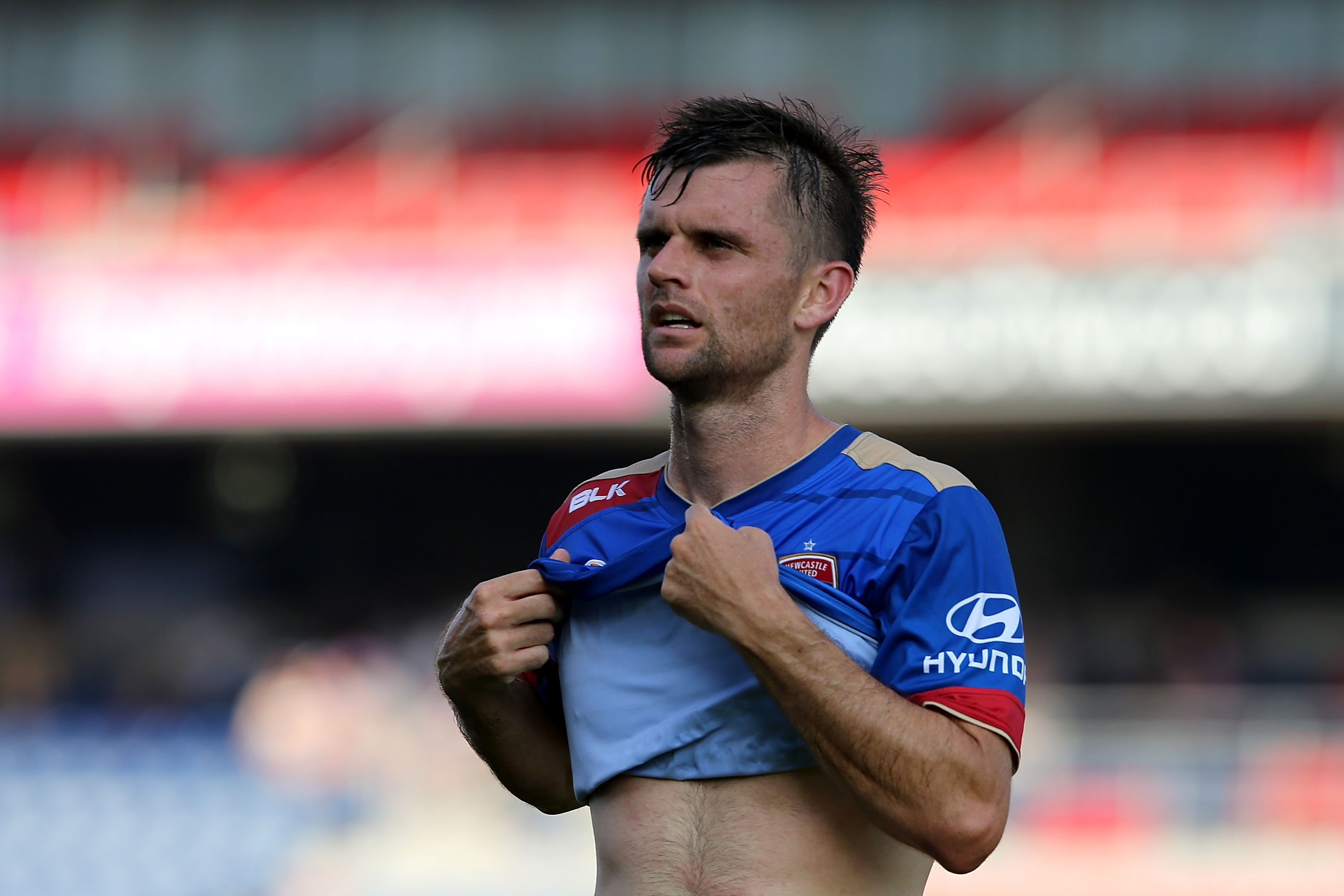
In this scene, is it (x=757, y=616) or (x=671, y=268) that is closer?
(x=757, y=616)

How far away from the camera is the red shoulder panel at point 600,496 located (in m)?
2.76

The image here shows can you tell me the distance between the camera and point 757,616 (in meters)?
2.16

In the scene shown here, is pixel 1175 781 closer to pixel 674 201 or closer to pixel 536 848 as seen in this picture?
pixel 536 848

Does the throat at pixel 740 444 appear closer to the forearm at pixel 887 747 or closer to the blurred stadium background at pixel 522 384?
the forearm at pixel 887 747

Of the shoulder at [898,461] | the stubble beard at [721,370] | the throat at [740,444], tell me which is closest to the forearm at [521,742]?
the throat at [740,444]

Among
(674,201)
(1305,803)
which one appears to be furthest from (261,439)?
(674,201)

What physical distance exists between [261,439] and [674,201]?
11268mm

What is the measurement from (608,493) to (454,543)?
485 inches

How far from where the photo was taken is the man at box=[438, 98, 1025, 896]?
216 cm

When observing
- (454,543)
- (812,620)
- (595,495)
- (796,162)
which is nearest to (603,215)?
(454,543)

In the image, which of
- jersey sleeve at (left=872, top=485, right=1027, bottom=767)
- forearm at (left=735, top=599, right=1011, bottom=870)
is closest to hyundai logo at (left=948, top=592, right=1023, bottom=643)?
jersey sleeve at (left=872, top=485, right=1027, bottom=767)

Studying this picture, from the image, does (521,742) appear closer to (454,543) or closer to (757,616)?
(757,616)

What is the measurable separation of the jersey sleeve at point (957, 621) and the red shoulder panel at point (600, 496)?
0.57 meters

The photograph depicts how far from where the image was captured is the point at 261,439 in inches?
520
